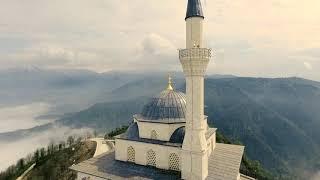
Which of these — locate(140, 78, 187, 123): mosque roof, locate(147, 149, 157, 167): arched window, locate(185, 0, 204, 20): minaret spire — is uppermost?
locate(185, 0, 204, 20): minaret spire

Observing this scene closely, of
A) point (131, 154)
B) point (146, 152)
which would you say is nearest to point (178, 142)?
point (146, 152)

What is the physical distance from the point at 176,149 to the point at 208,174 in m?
3.77

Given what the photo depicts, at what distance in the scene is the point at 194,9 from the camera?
83.0ft

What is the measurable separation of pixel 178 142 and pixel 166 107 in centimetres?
412

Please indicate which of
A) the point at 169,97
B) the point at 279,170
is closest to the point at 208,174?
the point at 169,97

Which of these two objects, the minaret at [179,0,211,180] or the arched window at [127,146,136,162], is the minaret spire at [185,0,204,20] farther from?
the arched window at [127,146,136,162]

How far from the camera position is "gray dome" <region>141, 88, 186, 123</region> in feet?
99.8

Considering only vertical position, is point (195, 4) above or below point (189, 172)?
above

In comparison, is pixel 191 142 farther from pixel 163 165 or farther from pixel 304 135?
pixel 304 135

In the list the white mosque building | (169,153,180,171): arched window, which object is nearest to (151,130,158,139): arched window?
the white mosque building

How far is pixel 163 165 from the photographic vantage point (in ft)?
95.5

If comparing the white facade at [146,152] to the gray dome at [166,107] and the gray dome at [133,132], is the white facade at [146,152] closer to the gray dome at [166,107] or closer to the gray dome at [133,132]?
the gray dome at [133,132]

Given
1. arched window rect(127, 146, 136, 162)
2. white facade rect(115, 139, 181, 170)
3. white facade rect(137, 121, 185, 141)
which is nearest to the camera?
white facade rect(115, 139, 181, 170)

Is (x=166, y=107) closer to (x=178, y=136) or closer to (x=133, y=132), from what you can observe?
(x=178, y=136)
